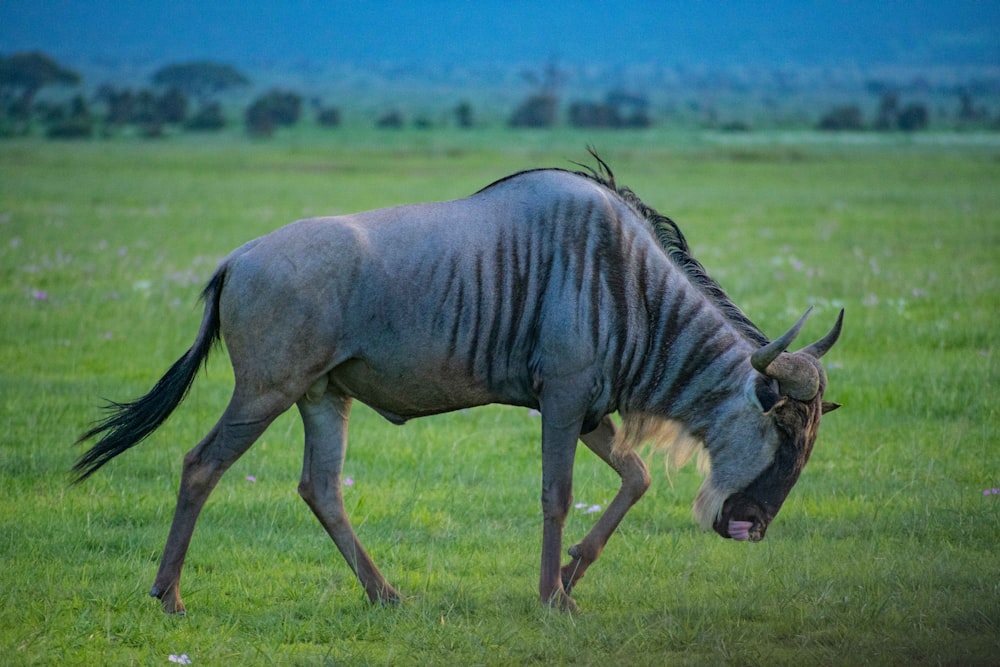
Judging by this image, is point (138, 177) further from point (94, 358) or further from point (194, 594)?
point (194, 594)

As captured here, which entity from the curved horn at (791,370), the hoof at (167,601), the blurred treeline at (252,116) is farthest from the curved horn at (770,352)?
the blurred treeline at (252,116)

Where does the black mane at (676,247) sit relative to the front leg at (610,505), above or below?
above

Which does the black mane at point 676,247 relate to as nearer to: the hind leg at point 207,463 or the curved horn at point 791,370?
the curved horn at point 791,370

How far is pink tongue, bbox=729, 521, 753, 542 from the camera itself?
6.11 metres

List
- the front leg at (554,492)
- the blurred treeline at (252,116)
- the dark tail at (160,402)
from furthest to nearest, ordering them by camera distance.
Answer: the blurred treeline at (252,116)
the dark tail at (160,402)
the front leg at (554,492)

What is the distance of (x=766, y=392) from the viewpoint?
6.00 metres

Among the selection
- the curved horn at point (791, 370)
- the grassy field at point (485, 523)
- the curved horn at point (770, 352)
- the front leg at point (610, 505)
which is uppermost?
the curved horn at point (770, 352)

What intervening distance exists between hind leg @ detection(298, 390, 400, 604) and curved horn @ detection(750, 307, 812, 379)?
204 cm

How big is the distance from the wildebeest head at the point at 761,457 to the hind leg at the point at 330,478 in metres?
1.64

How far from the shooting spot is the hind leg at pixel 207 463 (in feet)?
19.6

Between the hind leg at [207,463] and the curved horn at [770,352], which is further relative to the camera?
the hind leg at [207,463]

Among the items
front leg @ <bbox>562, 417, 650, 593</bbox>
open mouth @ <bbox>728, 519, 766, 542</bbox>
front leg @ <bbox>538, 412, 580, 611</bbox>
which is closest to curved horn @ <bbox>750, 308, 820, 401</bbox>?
open mouth @ <bbox>728, 519, 766, 542</bbox>

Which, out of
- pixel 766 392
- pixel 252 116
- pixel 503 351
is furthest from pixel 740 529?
pixel 252 116

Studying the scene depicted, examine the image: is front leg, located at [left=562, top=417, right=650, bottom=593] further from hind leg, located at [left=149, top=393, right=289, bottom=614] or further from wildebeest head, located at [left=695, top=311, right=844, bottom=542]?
hind leg, located at [left=149, top=393, right=289, bottom=614]
